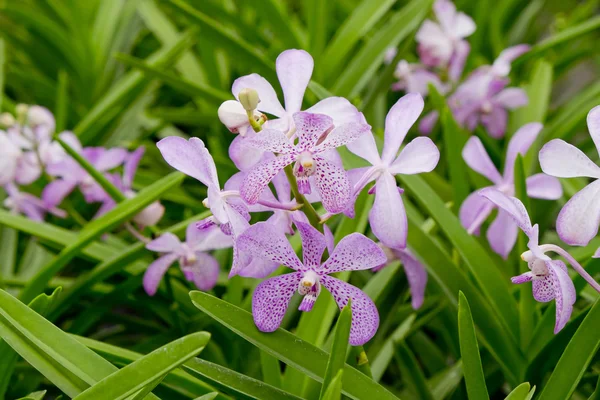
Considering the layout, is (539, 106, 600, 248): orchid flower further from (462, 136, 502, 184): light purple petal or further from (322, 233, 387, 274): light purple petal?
(462, 136, 502, 184): light purple petal

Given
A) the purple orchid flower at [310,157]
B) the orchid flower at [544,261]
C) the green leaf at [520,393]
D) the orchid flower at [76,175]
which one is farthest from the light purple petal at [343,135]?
the orchid flower at [76,175]

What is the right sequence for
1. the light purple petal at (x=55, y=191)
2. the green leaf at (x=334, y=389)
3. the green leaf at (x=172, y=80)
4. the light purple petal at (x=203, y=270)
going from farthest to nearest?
the green leaf at (x=172, y=80) < the light purple petal at (x=55, y=191) < the light purple petal at (x=203, y=270) < the green leaf at (x=334, y=389)

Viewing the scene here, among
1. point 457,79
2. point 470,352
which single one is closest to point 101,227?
point 470,352

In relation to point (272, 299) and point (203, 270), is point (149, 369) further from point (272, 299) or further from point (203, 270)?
point (203, 270)

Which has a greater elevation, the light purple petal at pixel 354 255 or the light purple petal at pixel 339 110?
the light purple petal at pixel 339 110

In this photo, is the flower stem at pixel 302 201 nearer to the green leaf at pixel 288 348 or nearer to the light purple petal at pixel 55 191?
the green leaf at pixel 288 348

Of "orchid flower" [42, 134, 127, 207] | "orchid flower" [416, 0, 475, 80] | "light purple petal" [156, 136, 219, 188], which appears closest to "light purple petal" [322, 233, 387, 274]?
"light purple petal" [156, 136, 219, 188]
